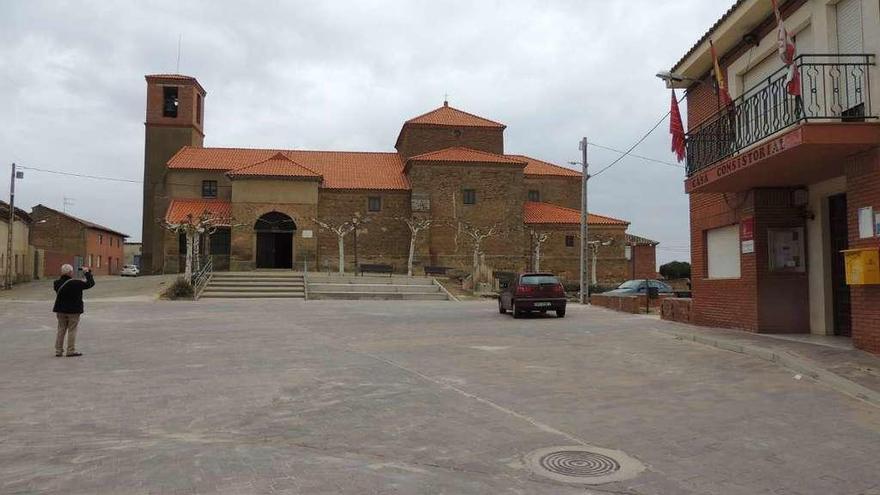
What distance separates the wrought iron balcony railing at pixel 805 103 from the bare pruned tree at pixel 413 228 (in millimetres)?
27963

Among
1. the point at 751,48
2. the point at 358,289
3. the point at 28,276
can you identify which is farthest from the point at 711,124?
the point at 28,276

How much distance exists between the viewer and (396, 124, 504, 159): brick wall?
4669 centimetres

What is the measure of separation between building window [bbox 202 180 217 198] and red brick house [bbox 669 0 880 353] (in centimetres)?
3615

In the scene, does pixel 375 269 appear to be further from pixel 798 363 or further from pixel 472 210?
pixel 798 363

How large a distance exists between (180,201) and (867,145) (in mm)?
41226

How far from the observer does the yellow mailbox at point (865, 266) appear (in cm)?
908

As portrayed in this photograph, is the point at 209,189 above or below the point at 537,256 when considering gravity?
above

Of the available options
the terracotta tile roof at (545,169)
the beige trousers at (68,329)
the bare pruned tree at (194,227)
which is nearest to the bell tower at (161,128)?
the bare pruned tree at (194,227)

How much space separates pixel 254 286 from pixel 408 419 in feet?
86.4

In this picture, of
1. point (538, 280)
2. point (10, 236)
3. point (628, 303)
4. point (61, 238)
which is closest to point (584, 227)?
point (628, 303)

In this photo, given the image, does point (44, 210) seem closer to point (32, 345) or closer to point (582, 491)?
point (32, 345)

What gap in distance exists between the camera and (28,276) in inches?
1801

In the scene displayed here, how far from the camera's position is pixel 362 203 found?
141 ft

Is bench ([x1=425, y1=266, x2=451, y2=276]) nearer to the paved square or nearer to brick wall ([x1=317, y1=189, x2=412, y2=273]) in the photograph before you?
brick wall ([x1=317, y1=189, x2=412, y2=273])
